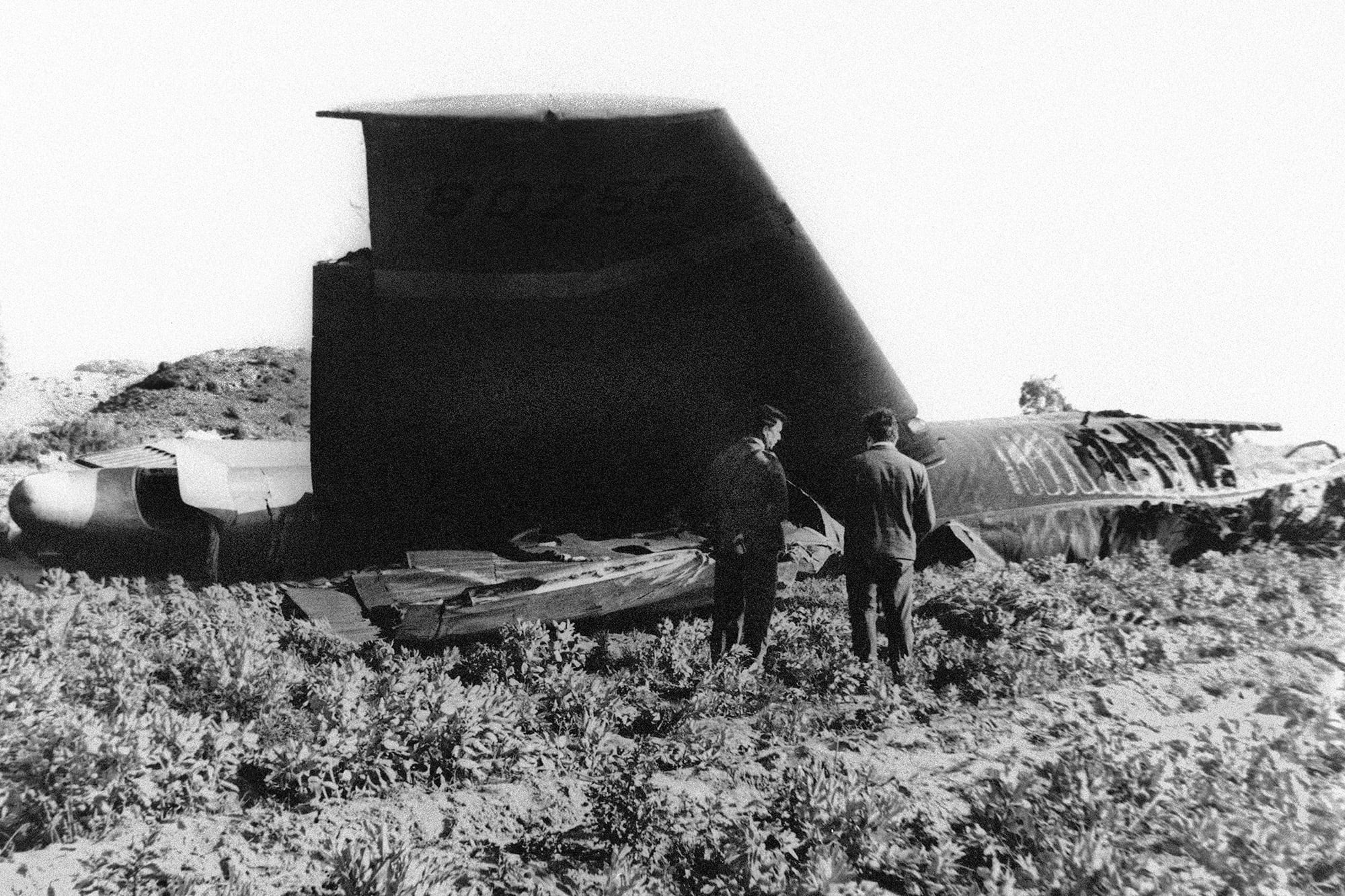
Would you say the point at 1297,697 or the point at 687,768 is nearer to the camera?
the point at 687,768

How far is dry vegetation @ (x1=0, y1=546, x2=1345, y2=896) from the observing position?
2766mm

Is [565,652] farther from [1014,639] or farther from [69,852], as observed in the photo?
[1014,639]

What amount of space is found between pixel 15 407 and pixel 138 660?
811 inches

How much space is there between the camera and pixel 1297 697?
434 centimetres

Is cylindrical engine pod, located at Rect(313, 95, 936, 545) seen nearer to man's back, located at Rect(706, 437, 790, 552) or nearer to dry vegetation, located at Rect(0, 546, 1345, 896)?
man's back, located at Rect(706, 437, 790, 552)

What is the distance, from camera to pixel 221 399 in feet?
65.9

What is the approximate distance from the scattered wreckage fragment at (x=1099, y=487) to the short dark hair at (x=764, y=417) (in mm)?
2894

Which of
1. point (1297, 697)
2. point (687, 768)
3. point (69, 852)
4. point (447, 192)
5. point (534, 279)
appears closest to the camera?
point (69, 852)

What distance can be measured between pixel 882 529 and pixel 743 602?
100cm

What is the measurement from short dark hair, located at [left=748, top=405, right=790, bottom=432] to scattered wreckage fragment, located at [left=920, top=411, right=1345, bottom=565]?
9.50 ft

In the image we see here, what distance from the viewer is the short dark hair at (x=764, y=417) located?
15.4 feet

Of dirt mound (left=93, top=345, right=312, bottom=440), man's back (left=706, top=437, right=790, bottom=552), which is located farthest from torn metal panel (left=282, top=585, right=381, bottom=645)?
dirt mound (left=93, top=345, right=312, bottom=440)

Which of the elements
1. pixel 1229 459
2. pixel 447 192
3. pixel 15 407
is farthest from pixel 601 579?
pixel 15 407

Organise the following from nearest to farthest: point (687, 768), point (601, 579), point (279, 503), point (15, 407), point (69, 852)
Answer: point (69, 852)
point (687, 768)
point (601, 579)
point (279, 503)
point (15, 407)
